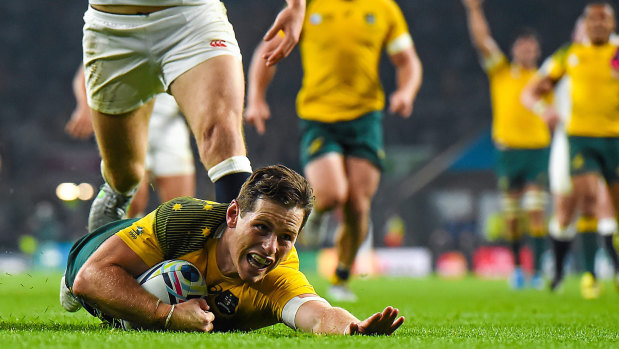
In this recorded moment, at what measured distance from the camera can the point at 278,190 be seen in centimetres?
268

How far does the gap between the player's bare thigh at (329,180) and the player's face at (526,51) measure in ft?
14.4

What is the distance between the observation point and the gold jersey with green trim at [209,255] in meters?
2.82

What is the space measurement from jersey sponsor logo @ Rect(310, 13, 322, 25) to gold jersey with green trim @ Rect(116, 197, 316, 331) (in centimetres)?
374

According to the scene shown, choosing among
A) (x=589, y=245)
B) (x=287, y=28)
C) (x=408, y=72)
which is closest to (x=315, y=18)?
(x=408, y=72)

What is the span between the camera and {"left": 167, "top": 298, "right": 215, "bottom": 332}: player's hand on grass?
2.75 meters

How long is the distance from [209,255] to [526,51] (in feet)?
25.0

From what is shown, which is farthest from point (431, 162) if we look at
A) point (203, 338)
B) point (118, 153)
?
point (203, 338)

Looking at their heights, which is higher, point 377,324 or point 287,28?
point 287,28

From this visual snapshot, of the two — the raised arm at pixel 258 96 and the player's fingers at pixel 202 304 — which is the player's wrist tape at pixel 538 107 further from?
the player's fingers at pixel 202 304

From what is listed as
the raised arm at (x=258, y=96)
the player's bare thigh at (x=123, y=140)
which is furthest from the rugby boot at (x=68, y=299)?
the raised arm at (x=258, y=96)

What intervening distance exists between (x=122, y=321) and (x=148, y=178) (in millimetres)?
3652

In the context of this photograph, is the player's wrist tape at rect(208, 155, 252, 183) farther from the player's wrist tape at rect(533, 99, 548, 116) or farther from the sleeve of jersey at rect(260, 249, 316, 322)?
the player's wrist tape at rect(533, 99, 548, 116)

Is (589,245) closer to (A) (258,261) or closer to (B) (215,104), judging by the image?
Result: (B) (215,104)

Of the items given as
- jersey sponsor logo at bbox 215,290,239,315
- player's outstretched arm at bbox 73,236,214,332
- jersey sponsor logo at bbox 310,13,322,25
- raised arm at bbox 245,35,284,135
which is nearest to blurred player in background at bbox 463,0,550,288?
jersey sponsor logo at bbox 310,13,322,25
